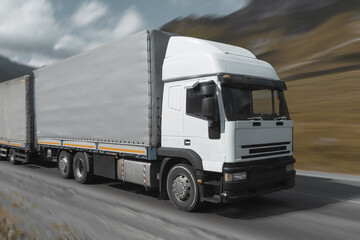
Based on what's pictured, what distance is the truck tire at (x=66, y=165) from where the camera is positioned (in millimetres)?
10172

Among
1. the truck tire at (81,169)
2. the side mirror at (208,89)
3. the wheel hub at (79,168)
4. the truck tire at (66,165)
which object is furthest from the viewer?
the truck tire at (66,165)

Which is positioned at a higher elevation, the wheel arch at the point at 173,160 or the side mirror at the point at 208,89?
the side mirror at the point at 208,89

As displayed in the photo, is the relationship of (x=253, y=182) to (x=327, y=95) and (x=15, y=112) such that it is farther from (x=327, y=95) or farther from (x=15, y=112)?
(x=327, y=95)

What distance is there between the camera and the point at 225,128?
18.9ft

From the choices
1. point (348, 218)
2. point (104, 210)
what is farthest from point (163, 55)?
Answer: point (348, 218)

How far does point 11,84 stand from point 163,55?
9.54m

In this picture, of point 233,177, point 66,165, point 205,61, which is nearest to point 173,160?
point 233,177

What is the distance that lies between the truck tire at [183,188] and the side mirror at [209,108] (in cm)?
119

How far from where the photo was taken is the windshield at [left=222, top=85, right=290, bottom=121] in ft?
19.5

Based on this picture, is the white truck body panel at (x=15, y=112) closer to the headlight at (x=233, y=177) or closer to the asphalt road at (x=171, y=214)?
the asphalt road at (x=171, y=214)

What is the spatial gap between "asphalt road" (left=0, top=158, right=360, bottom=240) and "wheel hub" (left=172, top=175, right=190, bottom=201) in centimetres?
32

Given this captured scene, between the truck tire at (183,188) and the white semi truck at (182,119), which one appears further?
the truck tire at (183,188)

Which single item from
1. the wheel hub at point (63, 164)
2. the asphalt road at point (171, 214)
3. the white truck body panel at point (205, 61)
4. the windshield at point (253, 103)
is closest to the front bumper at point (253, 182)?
the asphalt road at point (171, 214)

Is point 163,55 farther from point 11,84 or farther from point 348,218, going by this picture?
point 11,84
